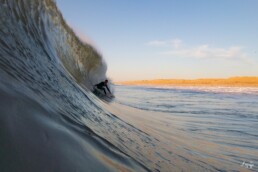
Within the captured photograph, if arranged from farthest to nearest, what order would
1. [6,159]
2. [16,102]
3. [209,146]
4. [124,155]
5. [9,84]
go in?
[209,146]
[124,155]
[9,84]
[16,102]
[6,159]

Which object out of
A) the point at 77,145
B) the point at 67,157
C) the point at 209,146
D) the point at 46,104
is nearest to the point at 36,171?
the point at 67,157

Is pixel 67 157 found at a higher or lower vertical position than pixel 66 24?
lower

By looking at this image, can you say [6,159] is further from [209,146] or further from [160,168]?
[209,146]

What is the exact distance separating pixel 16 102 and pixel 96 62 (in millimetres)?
11183

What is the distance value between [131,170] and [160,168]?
386 millimetres

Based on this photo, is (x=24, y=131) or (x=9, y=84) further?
(x=9, y=84)

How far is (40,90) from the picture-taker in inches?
85.8

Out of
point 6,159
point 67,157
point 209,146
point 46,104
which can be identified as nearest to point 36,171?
point 6,159

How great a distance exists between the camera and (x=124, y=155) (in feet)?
6.38

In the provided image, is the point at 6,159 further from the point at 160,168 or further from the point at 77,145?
the point at 160,168

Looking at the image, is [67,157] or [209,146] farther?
[209,146]

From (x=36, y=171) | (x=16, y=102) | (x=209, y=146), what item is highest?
(x=16, y=102)

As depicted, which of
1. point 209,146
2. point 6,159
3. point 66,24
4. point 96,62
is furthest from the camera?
point 96,62

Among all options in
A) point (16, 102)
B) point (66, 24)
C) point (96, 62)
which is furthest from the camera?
point (96, 62)
